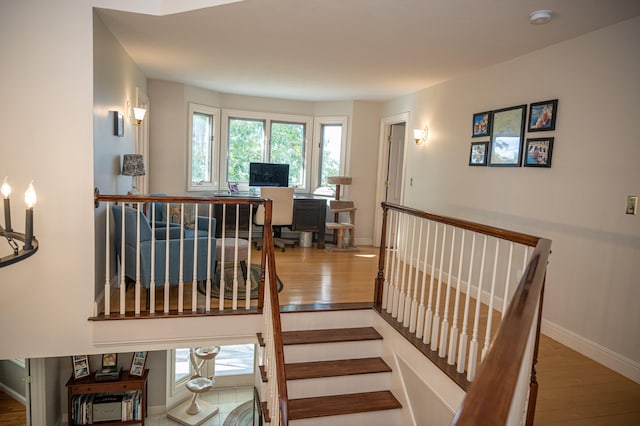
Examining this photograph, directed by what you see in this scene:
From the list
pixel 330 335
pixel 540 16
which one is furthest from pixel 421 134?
pixel 330 335

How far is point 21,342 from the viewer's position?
10.6ft

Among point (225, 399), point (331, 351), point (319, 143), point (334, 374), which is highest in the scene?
point (319, 143)

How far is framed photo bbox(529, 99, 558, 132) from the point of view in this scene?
3605 millimetres

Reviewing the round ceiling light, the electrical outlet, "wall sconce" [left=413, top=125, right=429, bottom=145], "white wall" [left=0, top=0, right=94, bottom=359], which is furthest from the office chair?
the electrical outlet

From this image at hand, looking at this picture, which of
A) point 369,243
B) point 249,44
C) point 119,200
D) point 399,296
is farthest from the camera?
point 369,243

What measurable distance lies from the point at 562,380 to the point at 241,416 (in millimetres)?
5487

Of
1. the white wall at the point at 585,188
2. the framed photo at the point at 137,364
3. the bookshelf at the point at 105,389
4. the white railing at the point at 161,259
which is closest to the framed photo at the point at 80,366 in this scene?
the bookshelf at the point at 105,389

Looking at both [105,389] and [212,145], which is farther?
[212,145]

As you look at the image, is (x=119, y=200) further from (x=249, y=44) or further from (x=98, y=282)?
(x=249, y=44)

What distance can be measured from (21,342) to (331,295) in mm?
2693

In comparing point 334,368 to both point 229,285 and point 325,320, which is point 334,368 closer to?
point 325,320

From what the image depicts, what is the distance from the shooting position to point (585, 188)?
332 cm

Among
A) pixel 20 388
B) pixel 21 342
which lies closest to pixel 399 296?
pixel 21 342

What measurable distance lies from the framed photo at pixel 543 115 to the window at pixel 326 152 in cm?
380
